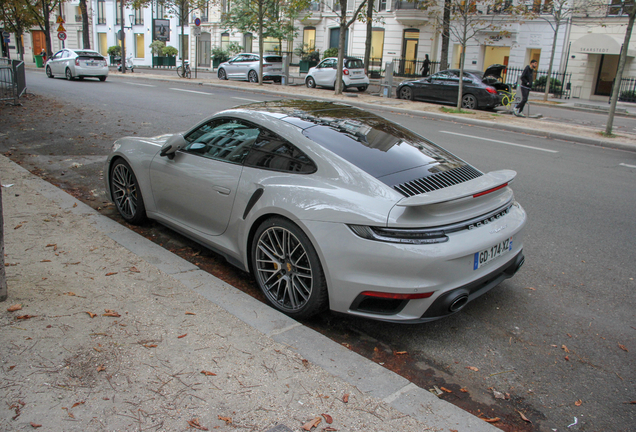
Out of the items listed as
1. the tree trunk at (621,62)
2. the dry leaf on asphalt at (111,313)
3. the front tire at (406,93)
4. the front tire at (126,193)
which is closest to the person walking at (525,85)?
the tree trunk at (621,62)

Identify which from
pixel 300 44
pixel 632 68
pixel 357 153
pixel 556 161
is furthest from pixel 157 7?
pixel 357 153

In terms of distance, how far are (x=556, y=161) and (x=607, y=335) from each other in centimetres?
690

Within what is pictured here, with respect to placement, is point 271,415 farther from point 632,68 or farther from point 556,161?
point 632,68

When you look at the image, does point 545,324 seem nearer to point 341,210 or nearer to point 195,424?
point 341,210

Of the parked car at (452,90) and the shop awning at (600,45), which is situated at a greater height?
the shop awning at (600,45)

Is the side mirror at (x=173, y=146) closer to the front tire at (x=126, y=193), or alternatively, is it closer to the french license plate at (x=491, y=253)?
the front tire at (x=126, y=193)

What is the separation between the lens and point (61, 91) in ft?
64.3

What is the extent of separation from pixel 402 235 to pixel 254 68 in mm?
27127

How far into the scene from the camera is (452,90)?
65.1ft

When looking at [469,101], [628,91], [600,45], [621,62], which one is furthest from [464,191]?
[600,45]

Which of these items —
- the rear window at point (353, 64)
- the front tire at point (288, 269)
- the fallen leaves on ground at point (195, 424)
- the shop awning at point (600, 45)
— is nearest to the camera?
the fallen leaves on ground at point (195, 424)

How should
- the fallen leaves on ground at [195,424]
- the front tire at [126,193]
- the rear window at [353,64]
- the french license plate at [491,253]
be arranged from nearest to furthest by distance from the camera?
the fallen leaves on ground at [195,424], the french license plate at [491,253], the front tire at [126,193], the rear window at [353,64]

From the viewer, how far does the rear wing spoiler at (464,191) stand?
3.06 meters

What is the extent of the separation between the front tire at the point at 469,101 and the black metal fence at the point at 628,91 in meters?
11.8
